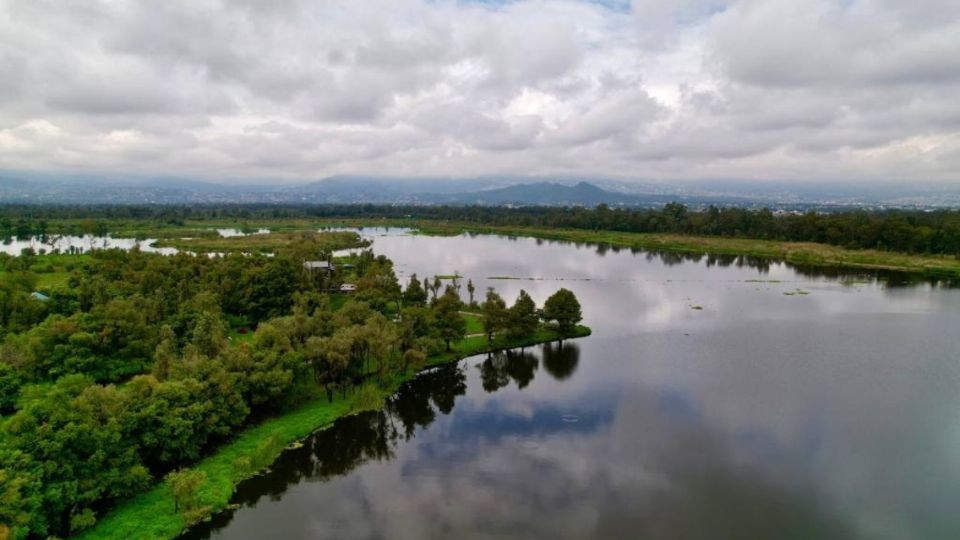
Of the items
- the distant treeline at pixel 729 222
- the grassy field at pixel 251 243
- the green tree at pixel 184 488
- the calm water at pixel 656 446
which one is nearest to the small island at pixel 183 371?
the green tree at pixel 184 488

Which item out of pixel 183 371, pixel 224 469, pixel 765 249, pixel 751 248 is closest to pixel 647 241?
pixel 751 248

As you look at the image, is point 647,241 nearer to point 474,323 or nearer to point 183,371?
point 474,323

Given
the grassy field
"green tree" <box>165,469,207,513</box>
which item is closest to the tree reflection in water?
"green tree" <box>165,469,207,513</box>

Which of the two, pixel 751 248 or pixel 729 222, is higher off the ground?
pixel 729 222

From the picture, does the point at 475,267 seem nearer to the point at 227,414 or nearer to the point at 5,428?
the point at 227,414

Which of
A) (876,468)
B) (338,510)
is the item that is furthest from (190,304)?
(876,468)

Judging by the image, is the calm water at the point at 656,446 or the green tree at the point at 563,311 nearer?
the calm water at the point at 656,446

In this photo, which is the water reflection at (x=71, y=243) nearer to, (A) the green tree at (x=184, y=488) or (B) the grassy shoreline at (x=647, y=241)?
(B) the grassy shoreline at (x=647, y=241)
